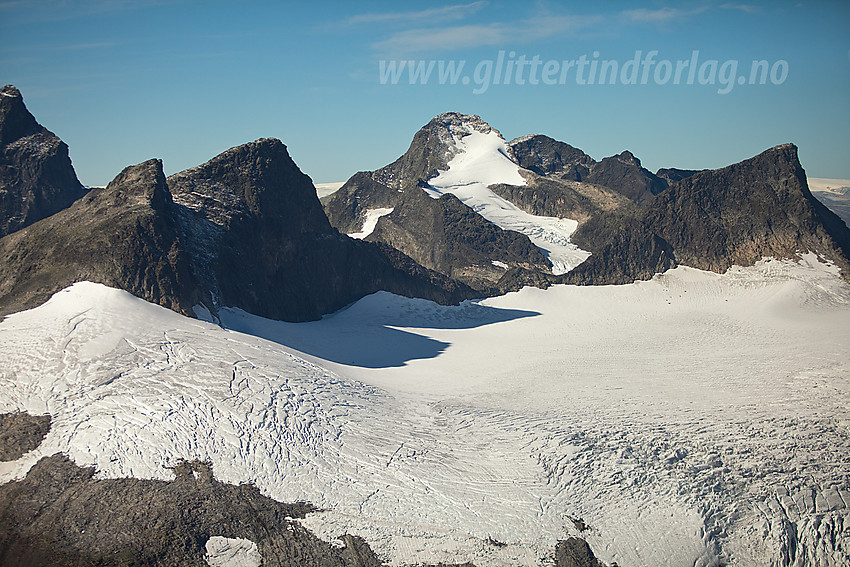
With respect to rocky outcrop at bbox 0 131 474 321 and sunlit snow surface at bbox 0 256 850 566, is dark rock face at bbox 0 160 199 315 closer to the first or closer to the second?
rocky outcrop at bbox 0 131 474 321

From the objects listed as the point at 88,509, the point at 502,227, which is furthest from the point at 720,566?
the point at 502,227

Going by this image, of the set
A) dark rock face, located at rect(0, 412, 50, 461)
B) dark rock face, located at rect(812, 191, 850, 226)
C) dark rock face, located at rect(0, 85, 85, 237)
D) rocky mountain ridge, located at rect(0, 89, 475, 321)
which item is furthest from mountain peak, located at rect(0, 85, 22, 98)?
dark rock face, located at rect(812, 191, 850, 226)

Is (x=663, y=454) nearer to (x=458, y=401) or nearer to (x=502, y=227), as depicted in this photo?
(x=458, y=401)

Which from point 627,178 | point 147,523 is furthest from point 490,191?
point 147,523

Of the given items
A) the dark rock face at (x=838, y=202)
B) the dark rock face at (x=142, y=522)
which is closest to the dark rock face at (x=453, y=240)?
the dark rock face at (x=142, y=522)

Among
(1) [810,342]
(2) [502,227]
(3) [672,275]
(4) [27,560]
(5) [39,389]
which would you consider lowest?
(4) [27,560]

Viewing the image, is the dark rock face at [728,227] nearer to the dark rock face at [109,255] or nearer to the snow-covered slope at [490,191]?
the snow-covered slope at [490,191]

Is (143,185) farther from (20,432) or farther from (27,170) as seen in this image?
(27,170)
